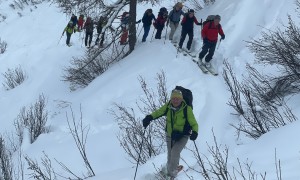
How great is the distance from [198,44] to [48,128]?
18.5 feet

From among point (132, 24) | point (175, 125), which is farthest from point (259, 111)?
point (132, 24)

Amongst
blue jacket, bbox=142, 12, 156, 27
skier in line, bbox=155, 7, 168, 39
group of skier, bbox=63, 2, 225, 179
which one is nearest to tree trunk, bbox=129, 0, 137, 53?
group of skier, bbox=63, 2, 225, 179

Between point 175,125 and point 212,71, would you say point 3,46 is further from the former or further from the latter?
point 175,125

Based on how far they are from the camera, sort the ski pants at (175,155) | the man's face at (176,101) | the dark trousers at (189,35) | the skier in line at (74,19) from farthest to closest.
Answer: the skier in line at (74,19) < the dark trousers at (189,35) < the ski pants at (175,155) < the man's face at (176,101)

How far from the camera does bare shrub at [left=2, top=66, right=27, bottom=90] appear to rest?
17880 millimetres

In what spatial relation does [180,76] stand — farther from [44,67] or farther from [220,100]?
[44,67]

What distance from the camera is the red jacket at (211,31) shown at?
11555 millimetres

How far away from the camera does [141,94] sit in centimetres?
1150

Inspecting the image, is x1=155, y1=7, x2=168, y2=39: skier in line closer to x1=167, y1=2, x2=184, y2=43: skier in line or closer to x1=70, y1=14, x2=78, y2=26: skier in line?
x1=167, y1=2, x2=184, y2=43: skier in line

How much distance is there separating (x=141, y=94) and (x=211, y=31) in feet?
9.14

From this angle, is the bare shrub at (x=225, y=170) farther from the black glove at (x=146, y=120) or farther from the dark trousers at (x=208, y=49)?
the dark trousers at (x=208, y=49)

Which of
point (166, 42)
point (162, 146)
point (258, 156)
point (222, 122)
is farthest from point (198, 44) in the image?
point (258, 156)

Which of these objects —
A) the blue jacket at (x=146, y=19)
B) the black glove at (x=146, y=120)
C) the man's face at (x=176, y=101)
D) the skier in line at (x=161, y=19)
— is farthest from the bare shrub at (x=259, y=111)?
the blue jacket at (x=146, y=19)

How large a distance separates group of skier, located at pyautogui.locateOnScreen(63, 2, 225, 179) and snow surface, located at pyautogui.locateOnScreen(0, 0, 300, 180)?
377mm
